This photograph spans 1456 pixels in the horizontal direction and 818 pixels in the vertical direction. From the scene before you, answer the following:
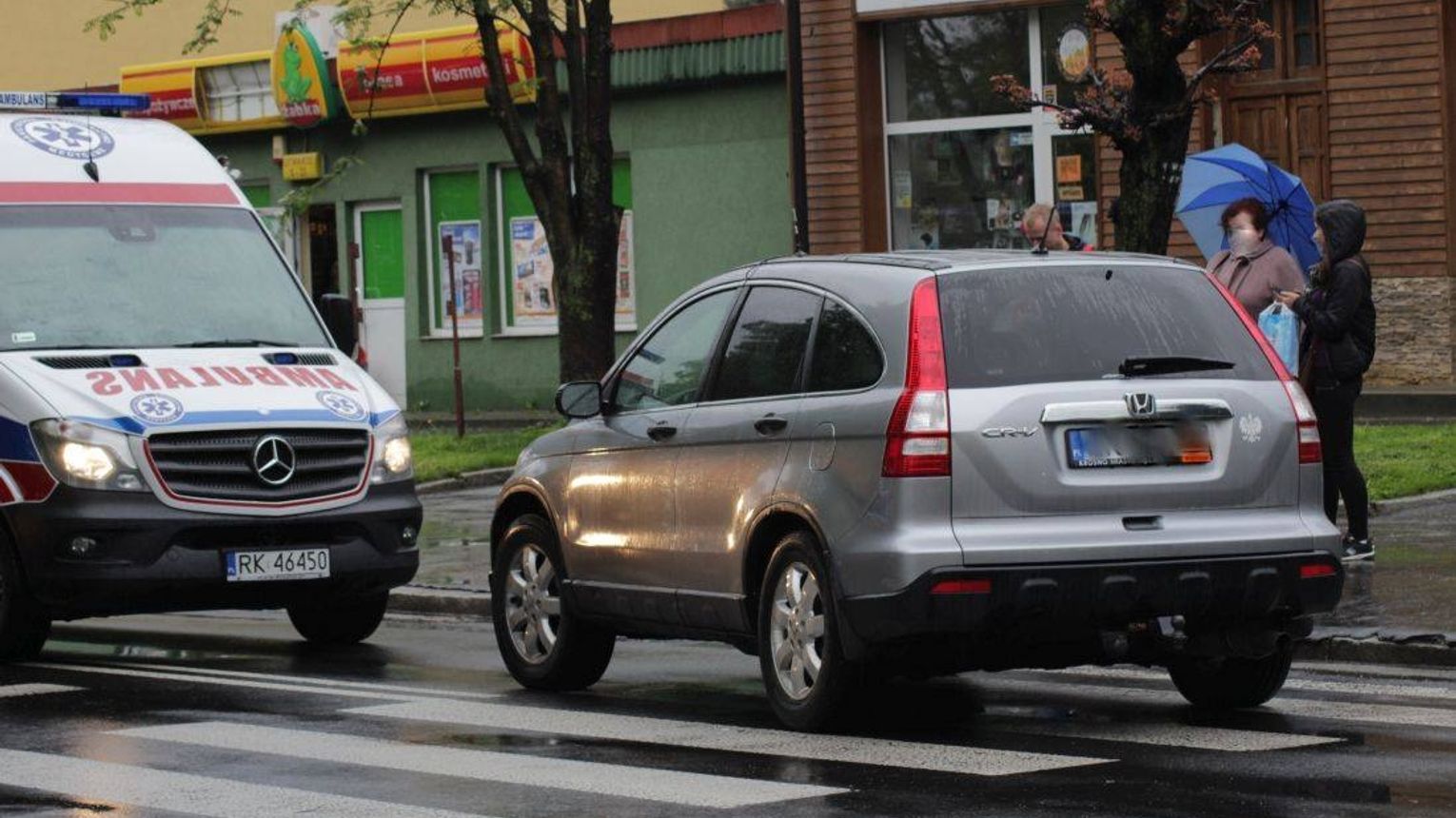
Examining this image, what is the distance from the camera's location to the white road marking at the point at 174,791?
25.8 feet

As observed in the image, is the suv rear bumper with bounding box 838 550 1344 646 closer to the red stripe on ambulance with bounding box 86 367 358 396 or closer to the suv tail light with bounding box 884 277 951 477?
the suv tail light with bounding box 884 277 951 477

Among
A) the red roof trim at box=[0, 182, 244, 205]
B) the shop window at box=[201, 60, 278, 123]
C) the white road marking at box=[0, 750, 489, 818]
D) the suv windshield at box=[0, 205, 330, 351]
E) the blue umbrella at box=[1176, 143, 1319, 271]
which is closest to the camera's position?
the white road marking at box=[0, 750, 489, 818]

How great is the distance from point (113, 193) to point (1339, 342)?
615 centimetres

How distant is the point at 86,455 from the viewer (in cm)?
1201

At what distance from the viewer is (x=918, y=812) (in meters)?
7.59

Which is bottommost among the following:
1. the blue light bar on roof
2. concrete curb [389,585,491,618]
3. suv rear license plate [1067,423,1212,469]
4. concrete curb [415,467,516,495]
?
concrete curb [389,585,491,618]

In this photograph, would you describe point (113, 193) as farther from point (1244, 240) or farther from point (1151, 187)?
point (1244, 240)

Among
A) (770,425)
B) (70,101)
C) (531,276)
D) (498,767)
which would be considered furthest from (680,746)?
(531,276)

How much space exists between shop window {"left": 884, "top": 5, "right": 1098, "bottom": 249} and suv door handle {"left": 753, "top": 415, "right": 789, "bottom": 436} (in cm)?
1702

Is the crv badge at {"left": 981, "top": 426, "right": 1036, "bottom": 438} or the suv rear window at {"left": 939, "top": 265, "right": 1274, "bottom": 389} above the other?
the suv rear window at {"left": 939, "top": 265, "right": 1274, "bottom": 389}

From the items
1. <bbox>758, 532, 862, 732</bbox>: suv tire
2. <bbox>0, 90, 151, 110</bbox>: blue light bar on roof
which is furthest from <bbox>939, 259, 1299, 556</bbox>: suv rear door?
<bbox>0, 90, 151, 110</bbox>: blue light bar on roof

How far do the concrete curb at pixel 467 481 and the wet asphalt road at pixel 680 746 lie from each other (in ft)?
33.9

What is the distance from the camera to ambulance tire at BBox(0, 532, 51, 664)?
12258 millimetres

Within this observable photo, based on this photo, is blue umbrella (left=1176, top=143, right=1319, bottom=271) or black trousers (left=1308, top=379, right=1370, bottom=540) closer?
black trousers (left=1308, top=379, right=1370, bottom=540)
